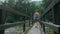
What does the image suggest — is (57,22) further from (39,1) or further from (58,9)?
(39,1)

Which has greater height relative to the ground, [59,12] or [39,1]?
[39,1]

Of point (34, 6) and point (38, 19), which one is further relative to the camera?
point (34, 6)

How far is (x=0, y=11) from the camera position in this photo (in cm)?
213

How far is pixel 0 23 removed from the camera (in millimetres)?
2139

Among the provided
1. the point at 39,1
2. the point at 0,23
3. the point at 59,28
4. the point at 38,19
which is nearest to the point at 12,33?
the point at 0,23

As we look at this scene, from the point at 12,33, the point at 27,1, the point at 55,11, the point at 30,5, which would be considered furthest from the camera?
the point at 27,1

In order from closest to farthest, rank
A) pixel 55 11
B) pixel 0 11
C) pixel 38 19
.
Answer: pixel 0 11 < pixel 55 11 < pixel 38 19

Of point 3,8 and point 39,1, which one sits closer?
point 3,8

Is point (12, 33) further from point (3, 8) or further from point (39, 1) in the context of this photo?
point (39, 1)

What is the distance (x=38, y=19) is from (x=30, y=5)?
854 inches

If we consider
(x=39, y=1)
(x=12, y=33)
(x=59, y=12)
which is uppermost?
(x=39, y=1)

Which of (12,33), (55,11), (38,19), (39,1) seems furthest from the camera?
(39,1)

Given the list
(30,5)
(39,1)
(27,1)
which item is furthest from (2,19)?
(27,1)

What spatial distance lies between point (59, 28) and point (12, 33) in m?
2.33
